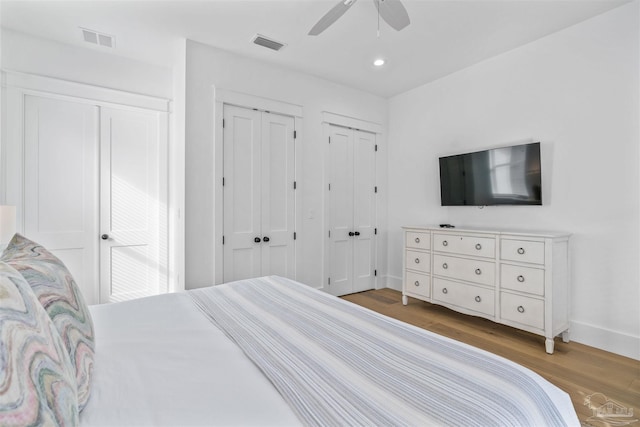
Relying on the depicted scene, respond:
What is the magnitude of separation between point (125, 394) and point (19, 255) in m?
0.54

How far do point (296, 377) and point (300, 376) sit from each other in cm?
1

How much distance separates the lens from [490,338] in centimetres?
273

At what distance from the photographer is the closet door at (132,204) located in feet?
10.3

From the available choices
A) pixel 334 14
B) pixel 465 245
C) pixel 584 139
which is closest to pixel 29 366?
pixel 334 14

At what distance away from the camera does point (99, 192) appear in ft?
10.1


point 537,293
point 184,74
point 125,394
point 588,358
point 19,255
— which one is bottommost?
point 588,358

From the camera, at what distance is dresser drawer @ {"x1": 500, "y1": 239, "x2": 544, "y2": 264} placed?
2.54 m

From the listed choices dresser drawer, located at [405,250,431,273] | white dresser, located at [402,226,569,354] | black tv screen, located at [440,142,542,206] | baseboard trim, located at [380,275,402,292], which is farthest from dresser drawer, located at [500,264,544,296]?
baseboard trim, located at [380,275,402,292]

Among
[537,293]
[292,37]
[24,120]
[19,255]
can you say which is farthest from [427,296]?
[24,120]

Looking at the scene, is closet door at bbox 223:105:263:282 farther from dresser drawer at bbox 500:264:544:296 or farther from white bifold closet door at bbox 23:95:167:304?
dresser drawer at bbox 500:264:544:296

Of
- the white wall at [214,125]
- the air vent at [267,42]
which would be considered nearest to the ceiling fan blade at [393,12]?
the air vent at [267,42]

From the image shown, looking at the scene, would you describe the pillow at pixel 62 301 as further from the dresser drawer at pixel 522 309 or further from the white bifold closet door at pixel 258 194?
the dresser drawer at pixel 522 309

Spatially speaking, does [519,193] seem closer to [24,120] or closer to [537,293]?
[537,293]

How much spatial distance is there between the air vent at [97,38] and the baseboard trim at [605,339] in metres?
5.03
